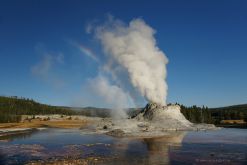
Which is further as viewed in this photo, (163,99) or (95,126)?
(163,99)

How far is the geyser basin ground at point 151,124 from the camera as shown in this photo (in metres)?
75.9

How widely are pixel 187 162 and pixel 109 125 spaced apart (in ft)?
160

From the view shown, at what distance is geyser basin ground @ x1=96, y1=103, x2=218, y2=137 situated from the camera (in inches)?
2988

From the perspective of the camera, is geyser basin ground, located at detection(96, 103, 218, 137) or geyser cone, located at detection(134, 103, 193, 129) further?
geyser cone, located at detection(134, 103, 193, 129)

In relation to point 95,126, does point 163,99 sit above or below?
above

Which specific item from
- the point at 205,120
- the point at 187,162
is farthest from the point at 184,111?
the point at 187,162

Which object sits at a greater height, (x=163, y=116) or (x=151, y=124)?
(x=163, y=116)

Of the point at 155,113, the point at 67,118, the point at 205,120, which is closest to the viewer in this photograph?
the point at 155,113

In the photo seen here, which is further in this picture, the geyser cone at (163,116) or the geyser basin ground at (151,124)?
the geyser cone at (163,116)

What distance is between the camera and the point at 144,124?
81.9 m

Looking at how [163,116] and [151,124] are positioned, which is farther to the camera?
[163,116]

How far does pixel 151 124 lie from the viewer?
83062mm

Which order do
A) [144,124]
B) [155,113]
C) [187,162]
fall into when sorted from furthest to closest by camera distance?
[155,113] → [144,124] → [187,162]

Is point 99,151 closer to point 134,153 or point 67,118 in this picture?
point 134,153
